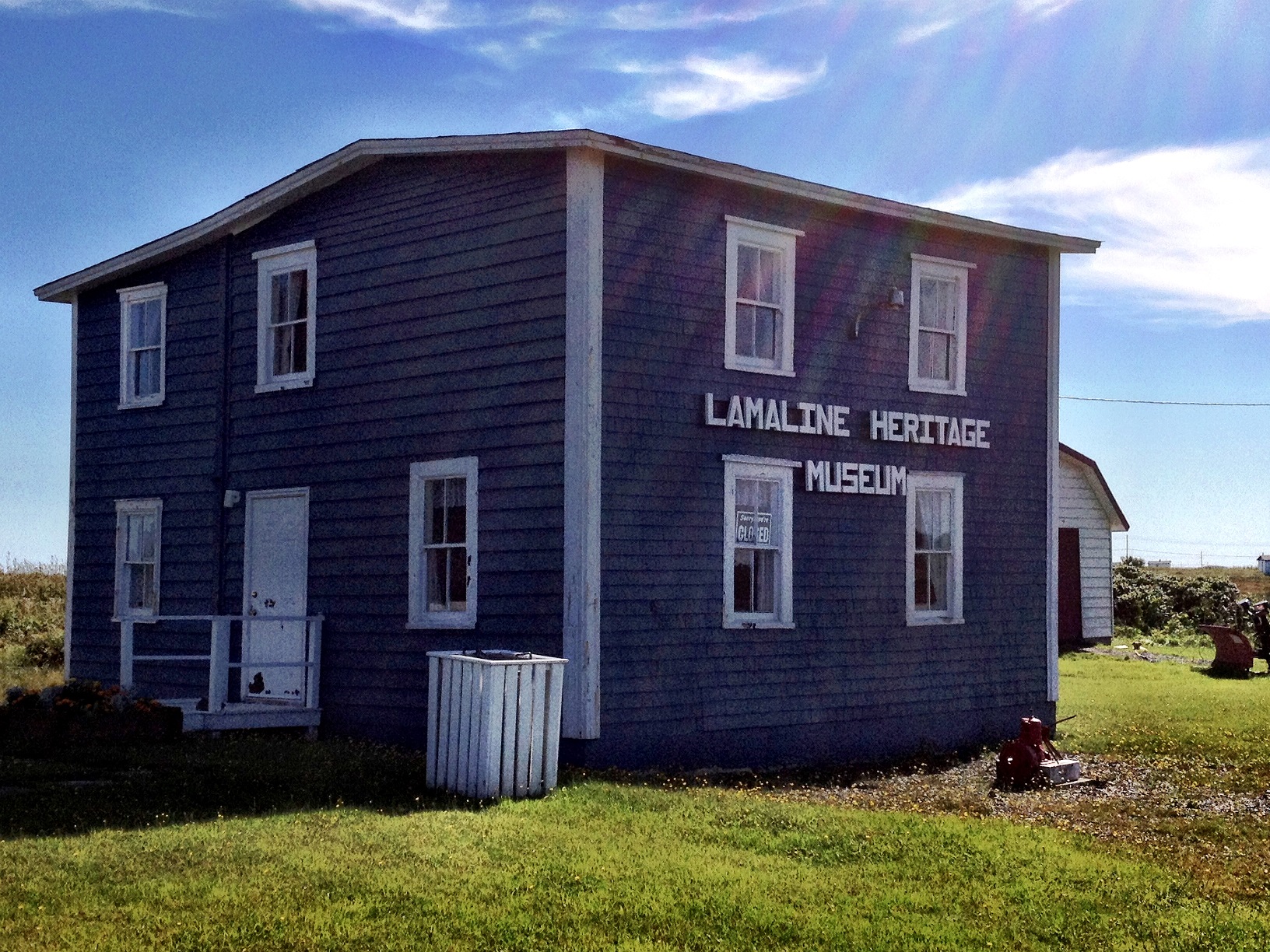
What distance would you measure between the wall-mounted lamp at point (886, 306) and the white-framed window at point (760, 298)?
1.07 meters

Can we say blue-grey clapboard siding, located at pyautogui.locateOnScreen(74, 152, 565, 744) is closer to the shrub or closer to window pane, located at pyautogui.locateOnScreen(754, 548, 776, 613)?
window pane, located at pyautogui.locateOnScreen(754, 548, 776, 613)

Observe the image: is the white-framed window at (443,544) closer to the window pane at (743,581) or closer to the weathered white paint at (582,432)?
the weathered white paint at (582,432)

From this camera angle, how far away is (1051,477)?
2022cm

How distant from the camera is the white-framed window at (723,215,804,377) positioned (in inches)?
650

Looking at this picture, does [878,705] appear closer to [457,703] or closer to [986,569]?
[986,569]

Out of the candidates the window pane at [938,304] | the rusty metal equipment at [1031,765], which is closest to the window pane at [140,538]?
the window pane at [938,304]

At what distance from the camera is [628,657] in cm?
1519

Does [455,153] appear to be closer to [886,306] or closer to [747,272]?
[747,272]

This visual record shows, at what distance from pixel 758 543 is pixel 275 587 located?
19.7 ft

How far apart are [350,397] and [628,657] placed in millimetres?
4826

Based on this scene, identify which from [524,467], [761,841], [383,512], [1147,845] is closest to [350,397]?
[383,512]

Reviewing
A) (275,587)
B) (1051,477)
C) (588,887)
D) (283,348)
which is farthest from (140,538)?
(588,887)

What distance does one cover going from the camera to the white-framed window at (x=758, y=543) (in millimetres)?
16297

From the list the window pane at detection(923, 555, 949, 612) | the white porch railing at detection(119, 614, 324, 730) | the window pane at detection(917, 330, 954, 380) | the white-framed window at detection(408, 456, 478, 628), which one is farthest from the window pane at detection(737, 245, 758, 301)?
the white porch railing at detection(119, 614, 324, 730)
